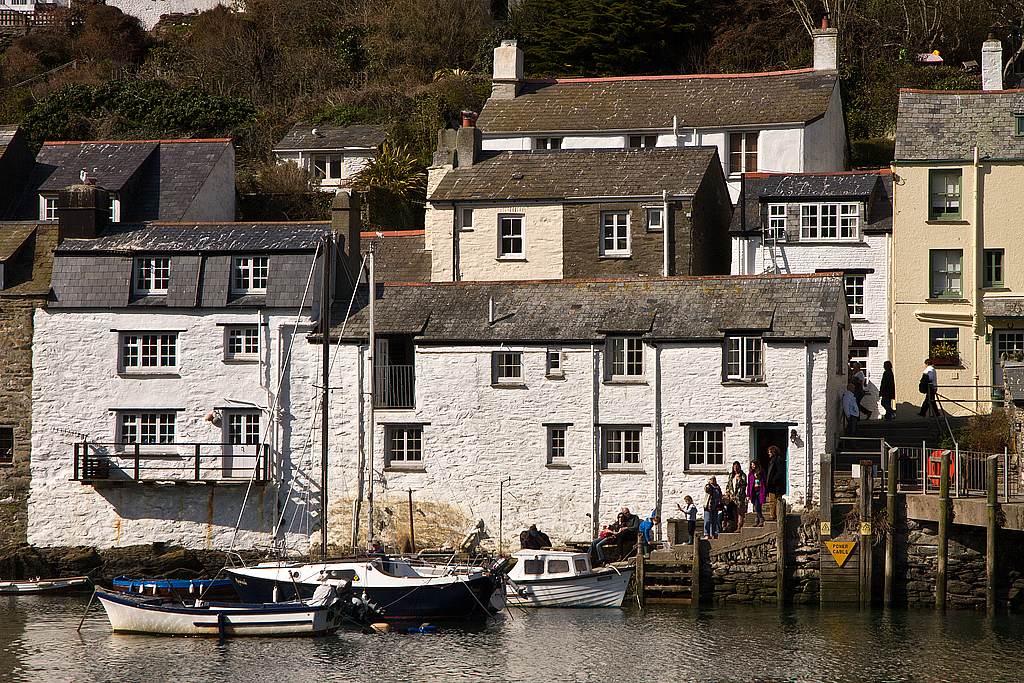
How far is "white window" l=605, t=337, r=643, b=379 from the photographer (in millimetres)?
36844

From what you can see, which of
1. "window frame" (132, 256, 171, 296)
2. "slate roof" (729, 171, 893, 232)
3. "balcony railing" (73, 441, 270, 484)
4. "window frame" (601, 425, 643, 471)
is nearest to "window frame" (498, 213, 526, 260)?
"slate roof" (729, 171, 893, 232)

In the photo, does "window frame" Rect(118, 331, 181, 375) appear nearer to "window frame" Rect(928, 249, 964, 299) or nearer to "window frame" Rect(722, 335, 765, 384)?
"window frame" Rect(722, 335, 765, 384)

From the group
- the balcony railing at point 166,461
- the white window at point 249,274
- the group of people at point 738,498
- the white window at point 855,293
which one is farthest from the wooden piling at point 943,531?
the white window at point 249,274

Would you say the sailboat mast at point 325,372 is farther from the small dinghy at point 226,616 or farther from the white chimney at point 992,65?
the white chimney at point 992,65

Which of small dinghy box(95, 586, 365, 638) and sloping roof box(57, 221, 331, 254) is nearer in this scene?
small dinghy box(95, 586, 365, 638)

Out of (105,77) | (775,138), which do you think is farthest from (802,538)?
(105,77)

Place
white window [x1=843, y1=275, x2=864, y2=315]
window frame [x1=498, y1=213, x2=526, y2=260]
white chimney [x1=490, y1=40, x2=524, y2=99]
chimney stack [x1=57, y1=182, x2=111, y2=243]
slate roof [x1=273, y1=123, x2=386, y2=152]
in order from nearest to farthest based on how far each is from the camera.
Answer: chimney stack [x1=57, y1=182, x2=111, y2=243], white window [x1=843, y1=275, x2=864, y2=315], window frame [x1=498, y1=213, x2=526, y2=260], white chimney [x1=490, y1=40, x2=524, y2=99], slate roof [x1=273, y1=123, x2=386, y2=152]

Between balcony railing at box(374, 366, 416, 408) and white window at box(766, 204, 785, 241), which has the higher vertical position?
white window at box(766, 204, 785, 241)

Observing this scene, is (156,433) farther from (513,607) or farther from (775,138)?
(775,138)

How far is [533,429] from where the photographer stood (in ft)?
121

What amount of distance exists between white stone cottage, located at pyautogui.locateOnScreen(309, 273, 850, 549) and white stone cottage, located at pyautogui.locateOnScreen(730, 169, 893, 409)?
16.8 ft

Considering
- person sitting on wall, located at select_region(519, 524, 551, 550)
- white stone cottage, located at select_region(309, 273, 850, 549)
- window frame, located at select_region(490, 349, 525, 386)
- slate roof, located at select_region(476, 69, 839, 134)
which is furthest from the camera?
A: slate roof, located at select_region(476, 69, 839, 134)

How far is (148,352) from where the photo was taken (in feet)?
129

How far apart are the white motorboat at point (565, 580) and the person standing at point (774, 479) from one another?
4.03m
